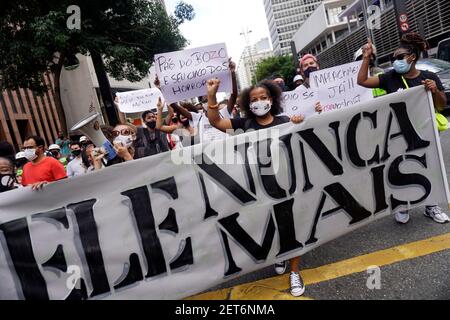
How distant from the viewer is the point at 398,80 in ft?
10.3

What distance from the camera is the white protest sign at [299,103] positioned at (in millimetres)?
3881

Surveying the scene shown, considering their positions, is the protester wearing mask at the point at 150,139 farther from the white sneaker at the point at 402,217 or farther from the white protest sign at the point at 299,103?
the white sneaker at the point at 402,217

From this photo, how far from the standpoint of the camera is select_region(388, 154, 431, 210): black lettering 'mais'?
9.21 ft

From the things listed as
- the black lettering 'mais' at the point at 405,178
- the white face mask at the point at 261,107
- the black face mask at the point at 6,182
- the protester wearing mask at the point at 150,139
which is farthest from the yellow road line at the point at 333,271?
the protester wearing mask at the point at 150,139

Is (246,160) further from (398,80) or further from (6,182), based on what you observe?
(6,182)

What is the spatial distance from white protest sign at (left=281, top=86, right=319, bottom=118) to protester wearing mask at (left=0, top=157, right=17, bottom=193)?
2.80m

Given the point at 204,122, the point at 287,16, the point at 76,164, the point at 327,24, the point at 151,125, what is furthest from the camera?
the point at 287,16

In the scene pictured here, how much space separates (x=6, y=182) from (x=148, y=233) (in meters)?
1.78

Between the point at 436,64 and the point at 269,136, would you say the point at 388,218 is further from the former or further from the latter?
the point at 436,64

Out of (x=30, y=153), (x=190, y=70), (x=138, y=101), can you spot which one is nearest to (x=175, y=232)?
(x=30, y=153)


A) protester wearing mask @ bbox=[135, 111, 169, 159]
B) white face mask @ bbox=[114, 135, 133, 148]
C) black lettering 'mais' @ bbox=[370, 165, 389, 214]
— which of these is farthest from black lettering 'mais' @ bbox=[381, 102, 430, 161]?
protester wearing mask @ bbox=[135, 111, 169, 159]

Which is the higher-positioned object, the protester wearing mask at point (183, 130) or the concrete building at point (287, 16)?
the concrete building at point (287, 16)

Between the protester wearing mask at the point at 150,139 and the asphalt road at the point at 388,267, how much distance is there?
2316mm
